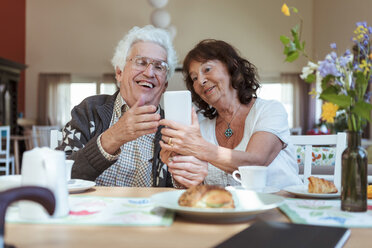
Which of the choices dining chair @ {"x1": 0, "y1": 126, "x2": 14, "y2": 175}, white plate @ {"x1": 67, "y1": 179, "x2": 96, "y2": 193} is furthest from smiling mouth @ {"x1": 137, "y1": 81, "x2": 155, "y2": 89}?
dining chair @ {"x1": 0, "y1": 126, "x2": 14, "y2": 175}

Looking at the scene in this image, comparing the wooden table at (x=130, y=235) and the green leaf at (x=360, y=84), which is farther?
the green leaf at (x=360, y=84)

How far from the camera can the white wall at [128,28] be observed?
9523 mm

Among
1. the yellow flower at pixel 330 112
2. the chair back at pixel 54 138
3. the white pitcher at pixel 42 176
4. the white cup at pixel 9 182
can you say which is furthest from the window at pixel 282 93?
the white pitcher at pixel 42 176

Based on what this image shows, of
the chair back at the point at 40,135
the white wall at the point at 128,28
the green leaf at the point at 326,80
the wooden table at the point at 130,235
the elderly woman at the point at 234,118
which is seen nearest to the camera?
the wooden table at the point at 130,235

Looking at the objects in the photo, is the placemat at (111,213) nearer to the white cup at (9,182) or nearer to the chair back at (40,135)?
the white cup at (9,182)

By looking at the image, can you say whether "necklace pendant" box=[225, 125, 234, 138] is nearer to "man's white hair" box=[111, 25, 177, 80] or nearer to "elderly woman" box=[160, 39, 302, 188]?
"elderly woman" box=[160, 39, 302, 188]

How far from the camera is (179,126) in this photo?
4.47ft

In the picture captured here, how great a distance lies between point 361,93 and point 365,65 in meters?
0.06

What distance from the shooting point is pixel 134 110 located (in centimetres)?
149

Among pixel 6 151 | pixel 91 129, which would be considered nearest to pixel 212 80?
pixel 91 129

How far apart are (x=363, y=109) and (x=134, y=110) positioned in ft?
2.68

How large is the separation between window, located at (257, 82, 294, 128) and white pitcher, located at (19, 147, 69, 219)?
8.93 metres

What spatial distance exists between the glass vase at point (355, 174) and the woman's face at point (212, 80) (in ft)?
3.20

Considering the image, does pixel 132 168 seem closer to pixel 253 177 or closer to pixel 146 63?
pixel 146 63
